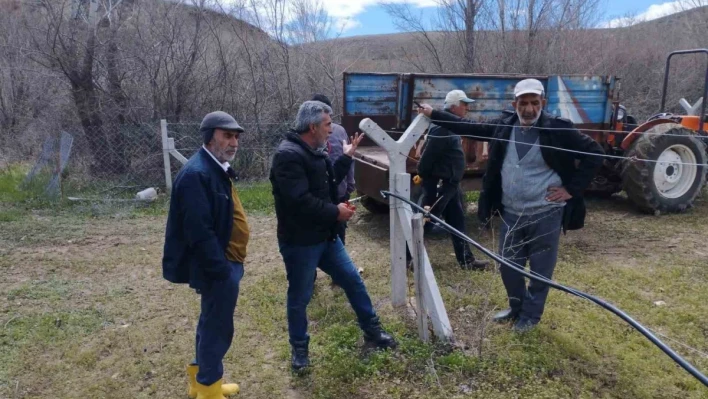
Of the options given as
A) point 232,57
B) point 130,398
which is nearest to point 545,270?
point 130,398

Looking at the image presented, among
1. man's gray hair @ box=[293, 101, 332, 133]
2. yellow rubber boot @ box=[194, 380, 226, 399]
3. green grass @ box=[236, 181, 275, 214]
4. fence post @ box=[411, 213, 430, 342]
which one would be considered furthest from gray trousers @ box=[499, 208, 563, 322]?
green grass @ box=[236, 181, 275, 214]

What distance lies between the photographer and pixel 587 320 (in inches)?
158

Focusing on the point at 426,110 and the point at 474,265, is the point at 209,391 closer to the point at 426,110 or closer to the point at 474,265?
the point at 426,110

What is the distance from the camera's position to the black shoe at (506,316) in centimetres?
389

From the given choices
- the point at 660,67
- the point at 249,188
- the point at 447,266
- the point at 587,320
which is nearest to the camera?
the point at 587,320

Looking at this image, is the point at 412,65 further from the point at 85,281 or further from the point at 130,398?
the point at 130,398

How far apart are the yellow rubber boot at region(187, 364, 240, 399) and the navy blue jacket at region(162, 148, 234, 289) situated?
621 millimetres

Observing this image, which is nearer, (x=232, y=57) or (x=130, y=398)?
(x=130, y=398)

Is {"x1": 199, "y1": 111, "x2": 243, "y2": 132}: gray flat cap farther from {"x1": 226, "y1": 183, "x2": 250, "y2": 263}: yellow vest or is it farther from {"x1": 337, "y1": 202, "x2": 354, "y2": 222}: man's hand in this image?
{"x1": 337, "y1": 202, "x2": 354, "y2": 222}: man's hand

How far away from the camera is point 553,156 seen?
→ 3475 mm

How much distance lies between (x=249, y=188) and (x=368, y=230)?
9.94ft

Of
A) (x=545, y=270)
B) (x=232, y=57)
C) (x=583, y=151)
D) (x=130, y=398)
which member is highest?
(x=232, y=57)

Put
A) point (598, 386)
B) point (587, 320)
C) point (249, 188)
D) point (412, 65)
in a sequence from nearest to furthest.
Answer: point (598, 386) → point (587, 320) → point (249, 188) → point (412, 65)

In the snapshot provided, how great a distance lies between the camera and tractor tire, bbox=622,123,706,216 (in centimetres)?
698
